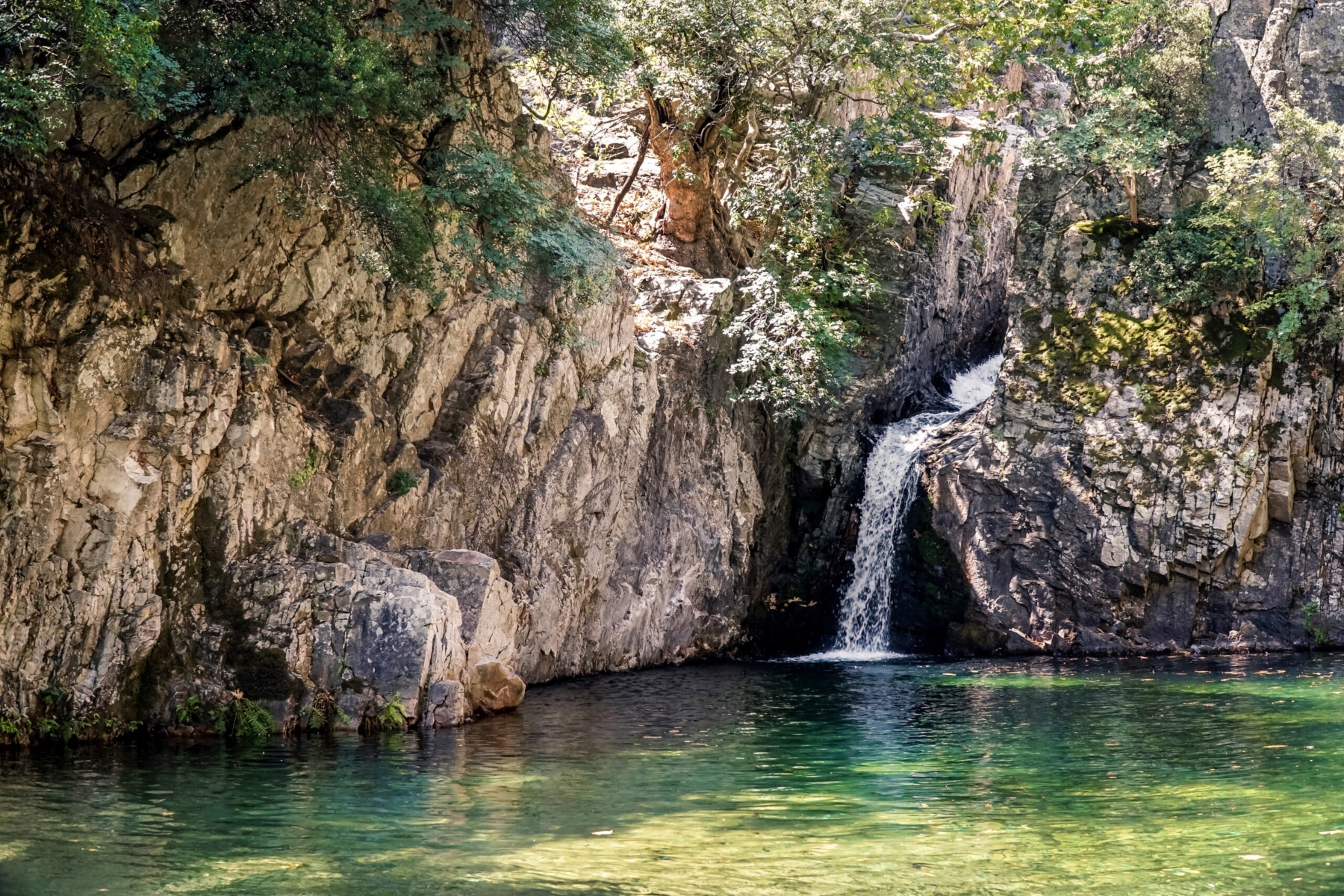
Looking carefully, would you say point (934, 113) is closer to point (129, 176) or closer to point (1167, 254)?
point (1167, 254)

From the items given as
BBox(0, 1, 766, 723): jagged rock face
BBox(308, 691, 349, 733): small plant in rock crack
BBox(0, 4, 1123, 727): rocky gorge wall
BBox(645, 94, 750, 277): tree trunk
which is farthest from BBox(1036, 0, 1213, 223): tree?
BBox(308, 691, 349, 733): small plant in rock crack

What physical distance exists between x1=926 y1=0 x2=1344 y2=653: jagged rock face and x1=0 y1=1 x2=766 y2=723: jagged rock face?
912 centimetres

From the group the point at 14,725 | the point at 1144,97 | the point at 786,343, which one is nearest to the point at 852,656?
the point at 786,343

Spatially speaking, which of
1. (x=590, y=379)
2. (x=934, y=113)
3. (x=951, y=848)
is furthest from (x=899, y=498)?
(x=951, y=848)

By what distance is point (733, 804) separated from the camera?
10.5 meters

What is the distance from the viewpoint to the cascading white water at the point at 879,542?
1030 inches

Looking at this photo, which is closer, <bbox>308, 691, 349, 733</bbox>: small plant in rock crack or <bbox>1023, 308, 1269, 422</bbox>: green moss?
<bbox>308, 691, 349, 733</bbox>: small plant in rock crack

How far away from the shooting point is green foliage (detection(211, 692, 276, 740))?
576 inches

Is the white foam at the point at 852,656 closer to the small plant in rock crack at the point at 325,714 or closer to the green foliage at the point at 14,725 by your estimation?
the small plant in rock crack at the point at 325,714

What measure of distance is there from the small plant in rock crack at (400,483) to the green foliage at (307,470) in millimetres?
1408

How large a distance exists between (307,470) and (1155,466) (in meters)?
16.5

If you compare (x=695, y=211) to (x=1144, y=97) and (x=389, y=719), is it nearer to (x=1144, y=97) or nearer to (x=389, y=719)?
(x=1144, y=97)

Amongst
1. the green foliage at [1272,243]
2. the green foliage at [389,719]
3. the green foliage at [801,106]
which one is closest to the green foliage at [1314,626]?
the green foliage at [1272,243]

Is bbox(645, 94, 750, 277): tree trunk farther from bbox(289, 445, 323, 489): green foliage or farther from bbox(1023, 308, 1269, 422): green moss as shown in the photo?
bbox(289, 445, 323, 489): green foliage
